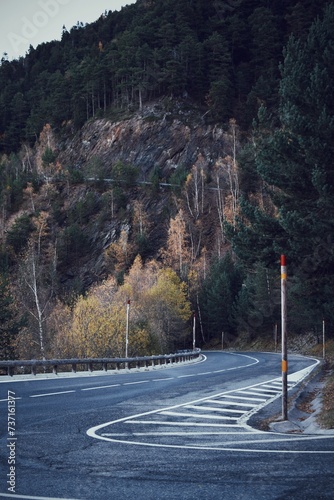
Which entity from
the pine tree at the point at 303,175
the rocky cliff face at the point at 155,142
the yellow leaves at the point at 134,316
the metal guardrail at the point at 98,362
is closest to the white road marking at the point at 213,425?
the pine tree at the point at 303,175

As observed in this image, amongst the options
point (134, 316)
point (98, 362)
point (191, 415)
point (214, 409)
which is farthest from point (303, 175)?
point (134, 316)

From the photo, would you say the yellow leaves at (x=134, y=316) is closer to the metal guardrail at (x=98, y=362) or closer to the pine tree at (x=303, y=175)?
the metal guardrail at (x=98, y=362)

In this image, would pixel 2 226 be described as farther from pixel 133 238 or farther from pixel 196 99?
pixel 196 99

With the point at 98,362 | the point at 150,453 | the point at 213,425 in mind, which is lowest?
the point at 98,362

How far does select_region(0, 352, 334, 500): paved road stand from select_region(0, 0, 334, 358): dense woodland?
9.18 metres

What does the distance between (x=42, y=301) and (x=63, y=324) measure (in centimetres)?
380

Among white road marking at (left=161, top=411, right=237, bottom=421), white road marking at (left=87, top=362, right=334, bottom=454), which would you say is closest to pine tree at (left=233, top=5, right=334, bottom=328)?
white road marking at (left=87, top=362, right=334, bottom=454)

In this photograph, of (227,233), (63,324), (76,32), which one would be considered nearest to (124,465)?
(227,233)

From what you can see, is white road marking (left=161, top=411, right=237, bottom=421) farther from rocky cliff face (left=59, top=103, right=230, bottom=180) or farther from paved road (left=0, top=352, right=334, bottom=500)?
rocky cliff face (left=59, top=103, right=230, bottom=180)

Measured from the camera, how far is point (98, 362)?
2402cm

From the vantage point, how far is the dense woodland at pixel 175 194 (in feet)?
65.3

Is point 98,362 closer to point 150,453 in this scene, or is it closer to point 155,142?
point 150,453

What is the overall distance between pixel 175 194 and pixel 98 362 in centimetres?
7154

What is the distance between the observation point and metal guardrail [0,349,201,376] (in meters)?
18.6
